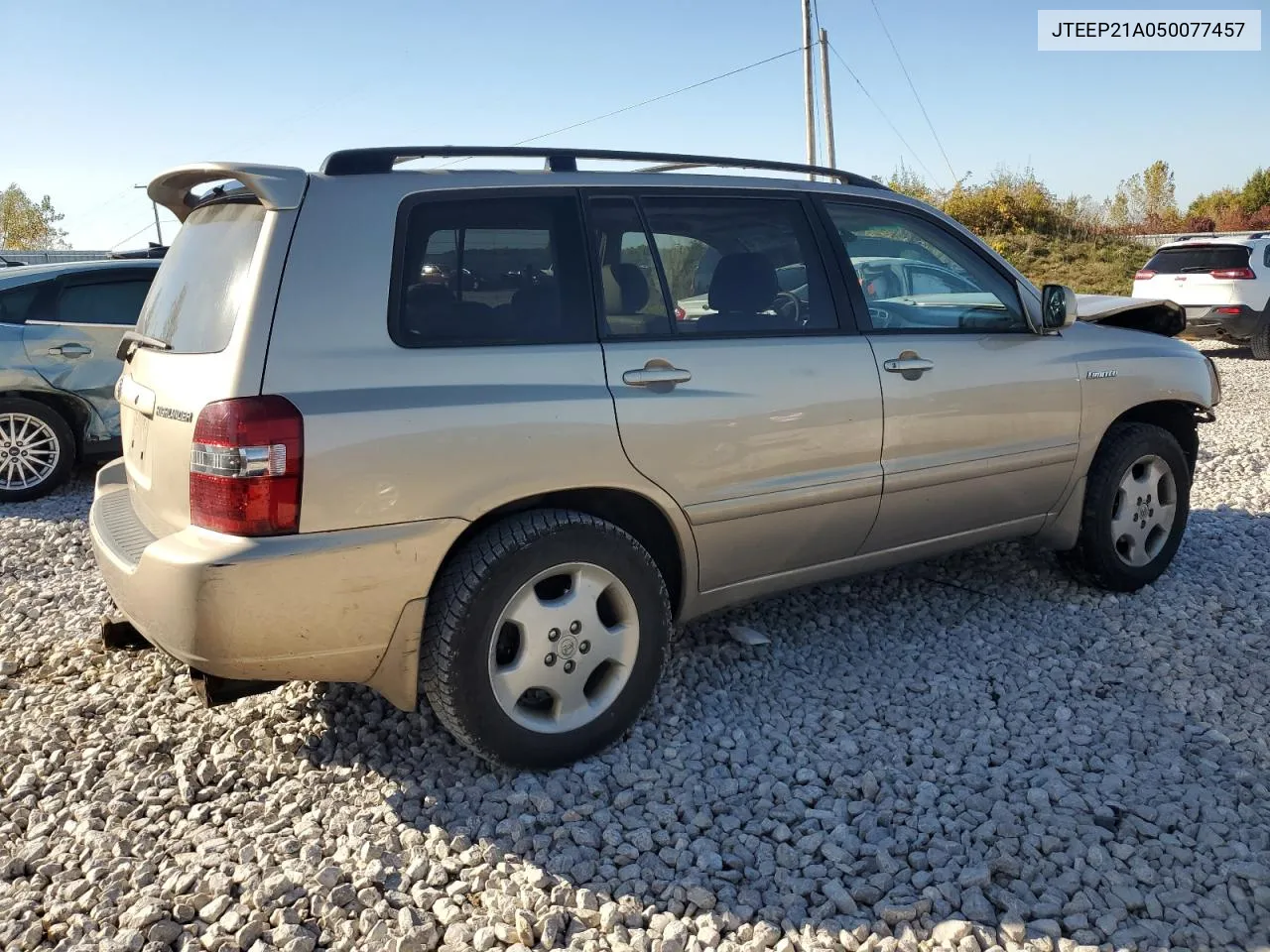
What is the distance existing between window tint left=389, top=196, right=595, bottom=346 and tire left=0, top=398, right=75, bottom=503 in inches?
218

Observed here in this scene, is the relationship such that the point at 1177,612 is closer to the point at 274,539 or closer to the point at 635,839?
the point at 635,839

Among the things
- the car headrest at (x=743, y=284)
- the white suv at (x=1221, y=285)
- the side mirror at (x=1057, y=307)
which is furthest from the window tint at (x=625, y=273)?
the white suv at (x=1221, y=285)

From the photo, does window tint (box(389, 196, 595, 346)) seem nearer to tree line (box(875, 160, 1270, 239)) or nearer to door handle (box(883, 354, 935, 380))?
door handle (box(883, 354, 935, 380))

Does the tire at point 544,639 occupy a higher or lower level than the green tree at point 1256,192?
lower


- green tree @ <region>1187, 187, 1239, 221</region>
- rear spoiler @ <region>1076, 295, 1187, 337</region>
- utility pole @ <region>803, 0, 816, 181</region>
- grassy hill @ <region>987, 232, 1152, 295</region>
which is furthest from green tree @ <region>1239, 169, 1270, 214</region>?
rear spoiler @ <region>1076, 295, 1187, 337</region>

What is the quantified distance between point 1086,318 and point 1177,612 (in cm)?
140

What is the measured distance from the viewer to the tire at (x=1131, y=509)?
4578 millimetres

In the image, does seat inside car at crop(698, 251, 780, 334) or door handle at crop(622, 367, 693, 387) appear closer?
door handle at crop(622, 367, 693, 387)

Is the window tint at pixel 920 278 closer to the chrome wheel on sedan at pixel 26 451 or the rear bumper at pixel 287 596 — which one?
the rear bumper at pixel 287 596

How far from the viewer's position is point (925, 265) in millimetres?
4039

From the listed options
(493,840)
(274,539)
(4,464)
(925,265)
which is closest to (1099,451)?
(925,265)

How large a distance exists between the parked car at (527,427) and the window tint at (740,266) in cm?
1

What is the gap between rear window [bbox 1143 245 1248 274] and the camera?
13.8 meters

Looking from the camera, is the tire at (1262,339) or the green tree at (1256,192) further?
the green tree at (1256,192)
